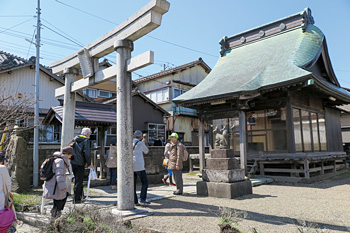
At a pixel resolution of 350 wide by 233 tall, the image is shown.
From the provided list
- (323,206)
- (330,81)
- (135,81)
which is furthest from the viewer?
(135,81)

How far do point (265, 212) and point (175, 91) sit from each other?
18768 millimetres

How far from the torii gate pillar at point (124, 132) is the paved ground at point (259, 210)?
64cm

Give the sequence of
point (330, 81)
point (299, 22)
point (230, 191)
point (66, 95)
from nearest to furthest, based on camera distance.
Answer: point (230, 191), point (66, 95), point (299, 22), point (330, 81)

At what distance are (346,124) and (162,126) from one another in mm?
15188

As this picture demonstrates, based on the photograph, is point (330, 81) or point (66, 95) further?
point (330, 81)

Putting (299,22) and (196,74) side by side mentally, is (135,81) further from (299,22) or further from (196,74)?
(299,22)

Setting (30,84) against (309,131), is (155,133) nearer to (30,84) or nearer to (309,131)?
(30,84)

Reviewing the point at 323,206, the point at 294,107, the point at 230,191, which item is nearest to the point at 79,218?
the point at 230,191

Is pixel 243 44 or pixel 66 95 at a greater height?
pixel 243 44

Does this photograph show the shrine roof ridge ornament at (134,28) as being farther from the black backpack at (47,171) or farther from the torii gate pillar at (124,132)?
the black backpack at (47,171)

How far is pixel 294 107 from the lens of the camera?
11.5 m

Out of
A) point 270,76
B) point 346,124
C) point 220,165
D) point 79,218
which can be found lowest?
point 79,218

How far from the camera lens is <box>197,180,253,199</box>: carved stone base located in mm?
7194

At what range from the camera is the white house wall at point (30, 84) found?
1712cm
